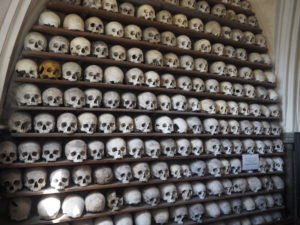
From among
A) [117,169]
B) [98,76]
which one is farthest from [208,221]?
[98,76]

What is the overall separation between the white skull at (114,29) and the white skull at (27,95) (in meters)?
1.24

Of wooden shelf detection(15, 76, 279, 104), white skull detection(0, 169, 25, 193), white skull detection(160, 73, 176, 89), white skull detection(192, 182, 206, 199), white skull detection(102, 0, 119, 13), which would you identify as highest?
white skull detection(102, 0, 119, 13)

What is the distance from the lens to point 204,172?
408cm

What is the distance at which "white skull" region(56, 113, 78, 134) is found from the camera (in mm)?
3193

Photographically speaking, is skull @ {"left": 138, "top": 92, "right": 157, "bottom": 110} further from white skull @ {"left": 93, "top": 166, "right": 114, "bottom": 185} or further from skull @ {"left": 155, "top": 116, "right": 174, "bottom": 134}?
white skull @ {"left": 93, "top": 166, "right": 114, "bottom": 185}

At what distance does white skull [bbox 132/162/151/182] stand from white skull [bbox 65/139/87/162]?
0.70 meters

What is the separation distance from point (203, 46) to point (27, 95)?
8.82 feet

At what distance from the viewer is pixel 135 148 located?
355 centimetres

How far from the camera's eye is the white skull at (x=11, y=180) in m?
2.91

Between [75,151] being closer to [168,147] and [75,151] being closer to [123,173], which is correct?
[123,173]

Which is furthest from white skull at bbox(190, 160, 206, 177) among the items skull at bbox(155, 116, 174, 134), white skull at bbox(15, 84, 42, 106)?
white skull at bbox(15, 84, 42, 106)

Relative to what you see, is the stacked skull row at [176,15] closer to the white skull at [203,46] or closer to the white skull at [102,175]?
the white skull at [203,46]

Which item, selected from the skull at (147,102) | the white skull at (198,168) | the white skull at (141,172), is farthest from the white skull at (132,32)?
the white skull at (198,168)

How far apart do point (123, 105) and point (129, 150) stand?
59 cm
